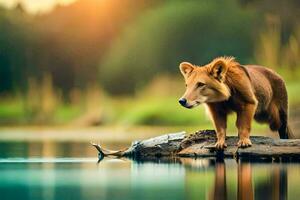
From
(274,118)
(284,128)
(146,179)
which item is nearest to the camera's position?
(146,179)

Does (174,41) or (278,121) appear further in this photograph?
(174,41)

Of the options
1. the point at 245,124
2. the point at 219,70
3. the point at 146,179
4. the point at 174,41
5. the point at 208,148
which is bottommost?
the point at 146,179

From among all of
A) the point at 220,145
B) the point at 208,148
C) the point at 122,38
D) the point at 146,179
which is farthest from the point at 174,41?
the point at 146,179

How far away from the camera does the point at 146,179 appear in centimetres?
707

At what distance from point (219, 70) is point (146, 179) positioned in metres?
1.56

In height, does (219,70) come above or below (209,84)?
above

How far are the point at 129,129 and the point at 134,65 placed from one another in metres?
1.00

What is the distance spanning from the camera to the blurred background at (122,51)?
50.0 ft

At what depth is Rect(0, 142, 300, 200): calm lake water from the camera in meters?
6.25

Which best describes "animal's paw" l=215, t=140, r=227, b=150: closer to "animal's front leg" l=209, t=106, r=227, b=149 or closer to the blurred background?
"animal's front leg" l=209, t=106, r=227, b=149

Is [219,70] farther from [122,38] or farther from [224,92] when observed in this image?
[122,38]

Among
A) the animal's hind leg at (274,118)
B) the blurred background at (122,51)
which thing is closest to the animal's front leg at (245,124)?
the animal's hind leg at (274,118)

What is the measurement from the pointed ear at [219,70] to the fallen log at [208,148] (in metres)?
0.58

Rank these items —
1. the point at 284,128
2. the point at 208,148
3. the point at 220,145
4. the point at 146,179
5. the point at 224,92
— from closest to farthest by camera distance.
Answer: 1. the point at 146,179
2. the point at 224,92
3. the point at 220,145
4. the point at 208,148
5. the point at 284,128
